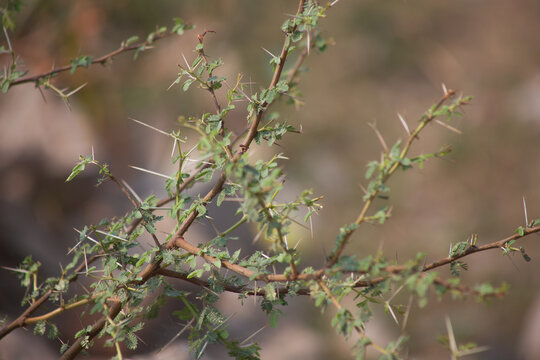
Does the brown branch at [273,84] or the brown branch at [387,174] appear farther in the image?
the brown branch at [273,84]

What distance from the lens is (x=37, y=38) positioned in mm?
3701

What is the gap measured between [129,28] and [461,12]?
2846 mm

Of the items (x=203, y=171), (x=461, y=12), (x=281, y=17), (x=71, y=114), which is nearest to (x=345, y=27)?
(x=281, y=17)

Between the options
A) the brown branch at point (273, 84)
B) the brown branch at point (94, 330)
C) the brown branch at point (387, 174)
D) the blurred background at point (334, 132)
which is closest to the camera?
the brown branch at point (387, 174)

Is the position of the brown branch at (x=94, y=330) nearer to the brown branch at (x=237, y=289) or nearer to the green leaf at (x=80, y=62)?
the brown branch at (x=237, y=289)

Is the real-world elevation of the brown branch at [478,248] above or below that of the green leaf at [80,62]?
below

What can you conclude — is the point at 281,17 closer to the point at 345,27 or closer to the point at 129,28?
the point at 345,27

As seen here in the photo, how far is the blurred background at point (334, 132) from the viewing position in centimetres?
334

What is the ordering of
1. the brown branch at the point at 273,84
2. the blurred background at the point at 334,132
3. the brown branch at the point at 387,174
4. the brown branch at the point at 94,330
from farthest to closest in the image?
the blurred background at the point at 334,132 < the brown branch at the point at 94,330 < the brown branch at the point at 273,84 < the brown branch at the point at 387,174

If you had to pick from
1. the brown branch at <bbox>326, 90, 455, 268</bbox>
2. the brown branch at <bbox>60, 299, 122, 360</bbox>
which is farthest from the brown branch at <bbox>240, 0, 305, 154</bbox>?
the brown branch at <bbox>60, 299, 122, 360</bbox>

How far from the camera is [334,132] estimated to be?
14.3 feet

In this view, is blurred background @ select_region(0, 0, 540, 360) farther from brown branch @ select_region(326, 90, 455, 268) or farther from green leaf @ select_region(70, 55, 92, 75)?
brown branch @ select_region(326, 90, 455, 268)

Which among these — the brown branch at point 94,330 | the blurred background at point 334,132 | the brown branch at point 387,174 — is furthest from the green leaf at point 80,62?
the blurred background at point 334,132

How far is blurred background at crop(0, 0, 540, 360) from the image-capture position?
334 centimetres
